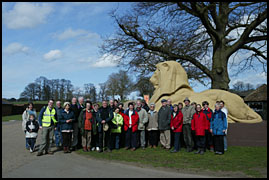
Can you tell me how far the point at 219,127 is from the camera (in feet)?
26.8

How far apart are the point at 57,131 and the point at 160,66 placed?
5.31 metres

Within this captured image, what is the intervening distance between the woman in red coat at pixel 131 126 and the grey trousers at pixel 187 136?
1.73 meters

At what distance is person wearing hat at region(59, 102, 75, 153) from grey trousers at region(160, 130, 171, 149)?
3.25 metres

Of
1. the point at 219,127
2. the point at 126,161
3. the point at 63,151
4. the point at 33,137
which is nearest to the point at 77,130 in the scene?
the point at 63,151

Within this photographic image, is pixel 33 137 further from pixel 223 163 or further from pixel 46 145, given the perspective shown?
pixel 223 163

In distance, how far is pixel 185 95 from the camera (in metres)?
10.9

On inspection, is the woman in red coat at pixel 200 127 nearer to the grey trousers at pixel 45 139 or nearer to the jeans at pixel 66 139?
the jeans at pixel 66 139

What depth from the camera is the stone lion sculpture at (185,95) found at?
398 inches

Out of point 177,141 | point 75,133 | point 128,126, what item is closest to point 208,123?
point 177,141

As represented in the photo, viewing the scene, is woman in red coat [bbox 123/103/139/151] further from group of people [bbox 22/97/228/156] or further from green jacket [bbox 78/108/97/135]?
green jacket [bbox 78/108/97/135]

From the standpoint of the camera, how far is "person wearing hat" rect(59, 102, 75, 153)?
8.52 meters

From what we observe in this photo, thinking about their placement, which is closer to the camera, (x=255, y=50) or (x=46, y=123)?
(x=46, y=123)

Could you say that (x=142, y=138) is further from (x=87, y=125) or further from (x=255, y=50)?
(x=255, y=50)

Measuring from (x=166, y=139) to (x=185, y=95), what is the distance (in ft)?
8.65
